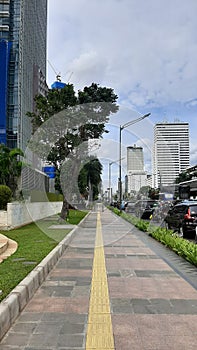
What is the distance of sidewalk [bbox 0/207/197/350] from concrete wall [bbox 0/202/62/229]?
6775 millimetres

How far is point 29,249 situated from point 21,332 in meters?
5.63

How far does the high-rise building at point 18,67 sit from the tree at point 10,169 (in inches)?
1294

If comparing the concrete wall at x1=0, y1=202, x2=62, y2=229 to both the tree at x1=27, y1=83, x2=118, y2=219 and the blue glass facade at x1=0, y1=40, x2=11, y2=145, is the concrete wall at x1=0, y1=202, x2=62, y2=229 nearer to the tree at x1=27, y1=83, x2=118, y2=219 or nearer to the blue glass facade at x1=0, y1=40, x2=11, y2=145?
the tree at x1=27, y1=83, x2=118, y2=219

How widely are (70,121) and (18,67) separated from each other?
42.4 metres

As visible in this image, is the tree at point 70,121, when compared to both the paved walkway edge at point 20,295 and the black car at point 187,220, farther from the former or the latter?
the paved walkway edge at point 20,295

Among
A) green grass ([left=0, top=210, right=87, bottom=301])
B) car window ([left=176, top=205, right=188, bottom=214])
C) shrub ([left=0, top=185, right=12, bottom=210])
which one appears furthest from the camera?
shrub ([left=0, top=185, right=12, bottom=210])

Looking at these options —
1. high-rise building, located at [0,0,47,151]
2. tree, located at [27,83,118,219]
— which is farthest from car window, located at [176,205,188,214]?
high-rise building, located at [0,0,47,151]

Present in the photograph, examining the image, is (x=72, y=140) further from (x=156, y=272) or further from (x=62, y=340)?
(x=62, y=340)

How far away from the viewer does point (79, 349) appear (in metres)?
3.70

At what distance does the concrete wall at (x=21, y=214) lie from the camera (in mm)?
15023

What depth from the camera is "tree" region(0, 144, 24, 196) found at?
18609mm

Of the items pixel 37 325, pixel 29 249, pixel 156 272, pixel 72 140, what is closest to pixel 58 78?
pixel 72 140

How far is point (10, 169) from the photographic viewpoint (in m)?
18.8

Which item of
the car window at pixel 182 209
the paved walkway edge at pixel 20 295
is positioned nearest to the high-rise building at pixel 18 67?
the car window at pixel 182 209
